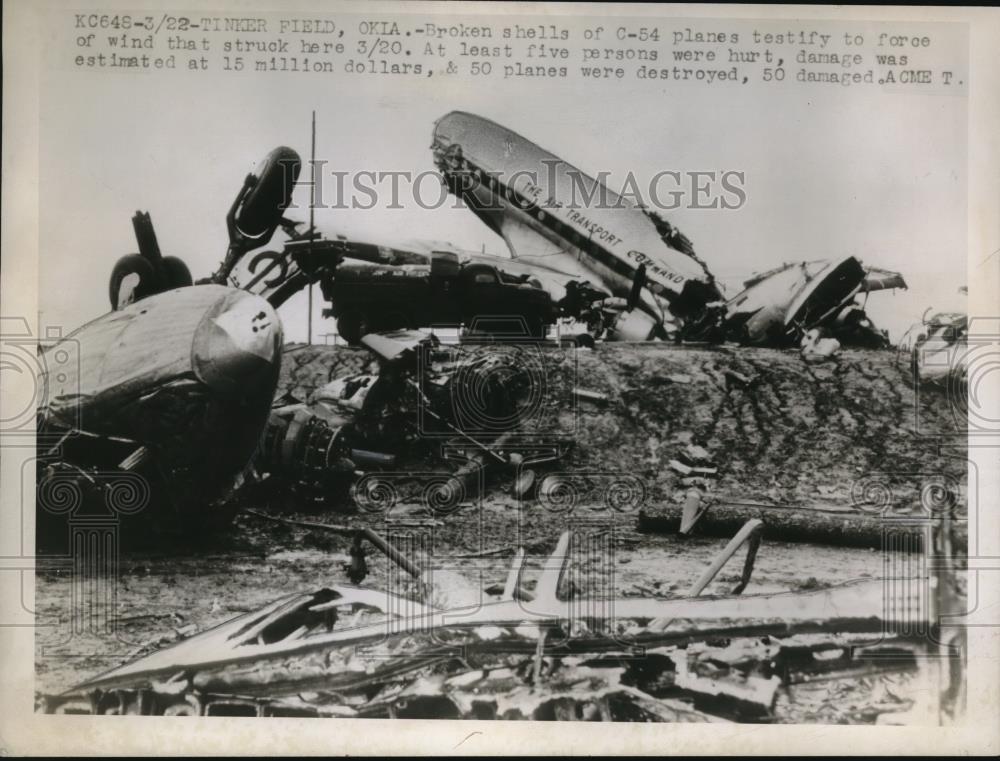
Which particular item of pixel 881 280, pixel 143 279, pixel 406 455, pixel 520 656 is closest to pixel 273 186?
pixel 143 279

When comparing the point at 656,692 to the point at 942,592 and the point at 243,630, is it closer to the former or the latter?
the point at 942,592

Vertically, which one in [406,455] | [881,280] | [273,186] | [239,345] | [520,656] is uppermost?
[273,186]

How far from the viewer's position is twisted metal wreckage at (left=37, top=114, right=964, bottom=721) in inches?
149

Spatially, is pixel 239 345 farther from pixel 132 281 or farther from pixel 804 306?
pixel 804 306

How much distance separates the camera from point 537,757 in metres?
3.80

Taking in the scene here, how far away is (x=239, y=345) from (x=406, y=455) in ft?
3.17

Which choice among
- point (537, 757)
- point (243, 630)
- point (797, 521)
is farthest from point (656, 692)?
point (243, 630)

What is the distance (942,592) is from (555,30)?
131 inches

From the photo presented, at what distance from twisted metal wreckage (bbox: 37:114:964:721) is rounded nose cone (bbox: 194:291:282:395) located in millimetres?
10

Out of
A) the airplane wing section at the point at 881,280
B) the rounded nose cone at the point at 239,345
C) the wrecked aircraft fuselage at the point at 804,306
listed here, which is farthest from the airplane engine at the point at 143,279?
the airplane wing section at the point at 881,280

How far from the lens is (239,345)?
12.5ft

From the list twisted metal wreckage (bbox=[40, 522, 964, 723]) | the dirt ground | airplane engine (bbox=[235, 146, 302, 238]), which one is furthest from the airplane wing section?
airplane engine (bbox=[235, 146, 302, 238])

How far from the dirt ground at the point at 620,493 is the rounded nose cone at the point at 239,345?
136 mm

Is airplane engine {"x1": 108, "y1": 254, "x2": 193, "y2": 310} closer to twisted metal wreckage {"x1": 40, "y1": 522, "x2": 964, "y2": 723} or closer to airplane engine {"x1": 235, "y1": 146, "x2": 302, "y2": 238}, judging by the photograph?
airplane engine {"x1": 235, "y1": 146, "x2": 302, "y2": 238}
